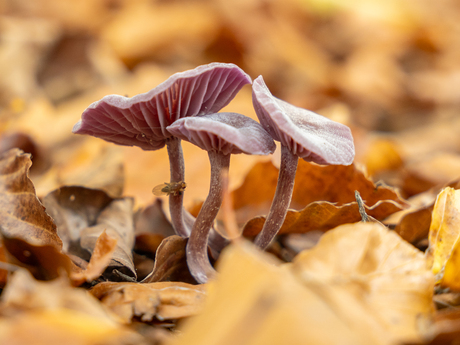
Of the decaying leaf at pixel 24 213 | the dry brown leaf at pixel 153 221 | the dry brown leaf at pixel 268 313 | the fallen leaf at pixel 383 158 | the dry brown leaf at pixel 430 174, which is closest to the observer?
the dry brown leaf at pixel 268 313

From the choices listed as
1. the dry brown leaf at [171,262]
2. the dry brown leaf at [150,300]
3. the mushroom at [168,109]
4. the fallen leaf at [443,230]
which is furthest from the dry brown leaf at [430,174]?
the dry brown leaf at [150,300]

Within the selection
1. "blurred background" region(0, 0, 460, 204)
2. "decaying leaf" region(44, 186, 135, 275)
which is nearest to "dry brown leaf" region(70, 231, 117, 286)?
"decaying leaf" region(44, 186, 135, 275)

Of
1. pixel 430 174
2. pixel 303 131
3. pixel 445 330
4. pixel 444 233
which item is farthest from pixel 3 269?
pixel 430 174

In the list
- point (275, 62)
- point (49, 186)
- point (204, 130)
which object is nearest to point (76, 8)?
point (275, 62)

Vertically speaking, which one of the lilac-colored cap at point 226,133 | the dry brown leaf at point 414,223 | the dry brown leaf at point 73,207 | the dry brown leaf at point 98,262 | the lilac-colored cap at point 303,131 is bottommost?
the dry brown leaf at point 73,207

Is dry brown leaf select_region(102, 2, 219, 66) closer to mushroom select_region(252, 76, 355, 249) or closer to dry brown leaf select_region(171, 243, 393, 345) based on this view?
mushroom select_region(252, 76, 355, 249)

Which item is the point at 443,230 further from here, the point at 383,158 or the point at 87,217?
the point at 383,158

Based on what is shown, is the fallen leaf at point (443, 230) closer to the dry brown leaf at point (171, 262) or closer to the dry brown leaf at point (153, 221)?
the dry brown leaf at point (171, 262)
